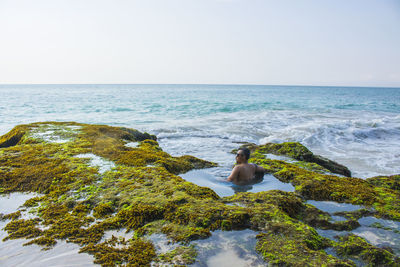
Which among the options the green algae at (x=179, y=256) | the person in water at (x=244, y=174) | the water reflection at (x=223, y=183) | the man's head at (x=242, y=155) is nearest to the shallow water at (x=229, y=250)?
the green algae at (x=179, y=256)

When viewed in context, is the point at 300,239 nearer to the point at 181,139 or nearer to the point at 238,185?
the point at 238,185

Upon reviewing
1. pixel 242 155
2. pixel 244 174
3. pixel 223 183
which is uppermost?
pixel 242 155

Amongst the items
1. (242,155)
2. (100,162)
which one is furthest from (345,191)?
(100,162)

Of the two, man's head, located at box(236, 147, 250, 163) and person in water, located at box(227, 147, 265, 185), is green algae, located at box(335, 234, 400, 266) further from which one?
man's head, located at box(236, 147, 250, 163)

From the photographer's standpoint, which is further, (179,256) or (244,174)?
(244,174)

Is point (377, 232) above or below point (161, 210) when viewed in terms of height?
below

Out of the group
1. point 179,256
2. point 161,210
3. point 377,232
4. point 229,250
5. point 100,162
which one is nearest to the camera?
point 179,256

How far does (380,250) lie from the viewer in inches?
99.2

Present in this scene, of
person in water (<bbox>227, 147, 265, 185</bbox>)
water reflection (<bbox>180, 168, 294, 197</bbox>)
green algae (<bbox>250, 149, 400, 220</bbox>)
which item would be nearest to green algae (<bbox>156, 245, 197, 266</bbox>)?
water reflection (<bbox>180, 168, 294, 197</bbox>)

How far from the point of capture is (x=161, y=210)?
126 inches

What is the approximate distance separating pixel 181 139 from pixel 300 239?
1004 centimetres

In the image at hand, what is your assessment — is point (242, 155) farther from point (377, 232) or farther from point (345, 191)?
point (377, 232)

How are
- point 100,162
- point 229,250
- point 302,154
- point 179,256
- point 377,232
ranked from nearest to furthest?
point 179,256, point 229,250, point 377,232, point 100,162, point 302,154

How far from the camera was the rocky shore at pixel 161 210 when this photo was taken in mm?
2506
